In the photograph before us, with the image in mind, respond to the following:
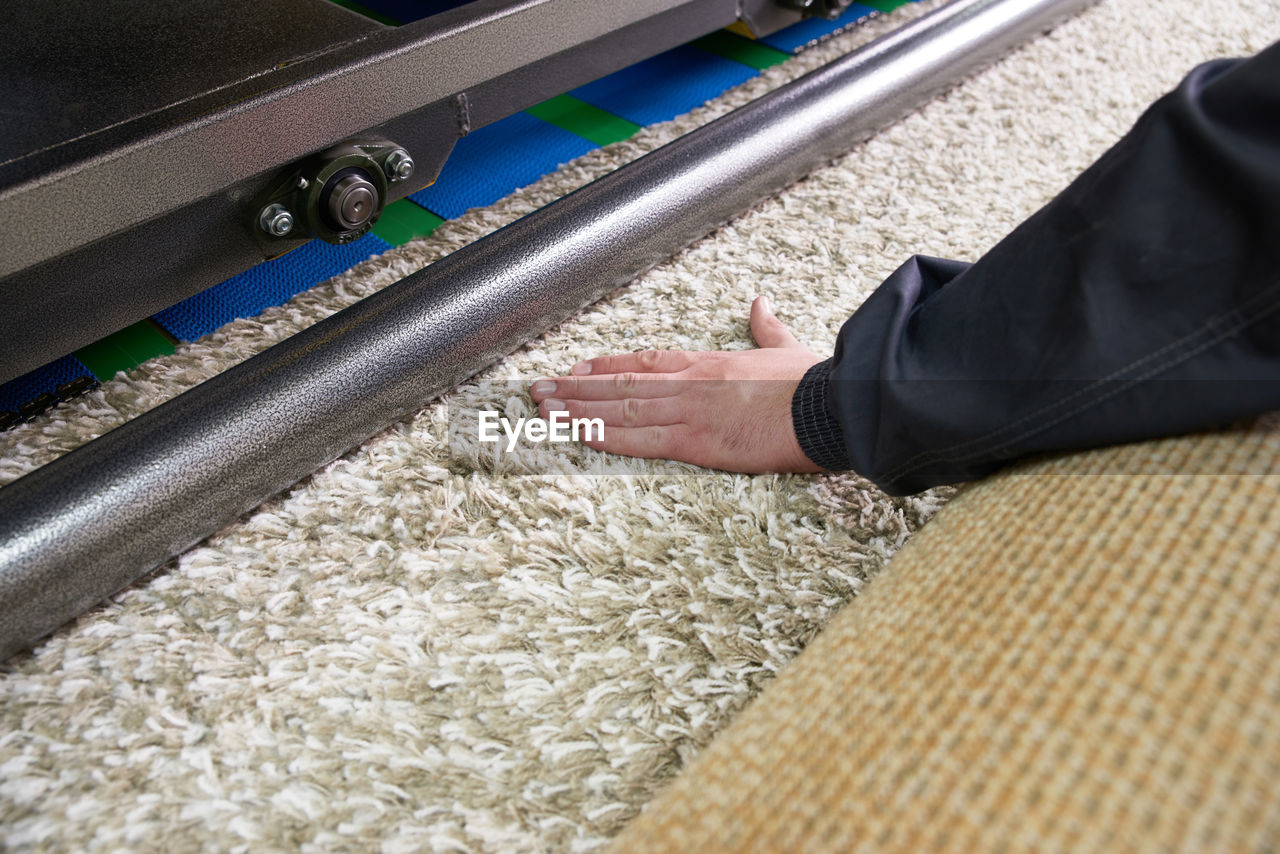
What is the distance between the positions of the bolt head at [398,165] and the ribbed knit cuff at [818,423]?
1.89 ft

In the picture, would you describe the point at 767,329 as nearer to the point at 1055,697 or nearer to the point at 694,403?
the point at 694,403

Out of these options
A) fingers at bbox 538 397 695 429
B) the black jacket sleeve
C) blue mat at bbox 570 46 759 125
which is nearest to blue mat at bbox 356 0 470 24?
blue mat at bbox 570 46 759 125

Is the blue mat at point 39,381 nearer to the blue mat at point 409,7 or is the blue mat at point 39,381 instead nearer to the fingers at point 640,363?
the fingers at point 640,363

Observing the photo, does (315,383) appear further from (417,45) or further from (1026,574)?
(1026,574)

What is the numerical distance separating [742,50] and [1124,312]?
1.45 m

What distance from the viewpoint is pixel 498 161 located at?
1393 mm

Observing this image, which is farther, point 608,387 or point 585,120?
point 585,120

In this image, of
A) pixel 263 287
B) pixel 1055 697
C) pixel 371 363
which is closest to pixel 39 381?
pixel 263 287

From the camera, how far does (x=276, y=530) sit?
82cm

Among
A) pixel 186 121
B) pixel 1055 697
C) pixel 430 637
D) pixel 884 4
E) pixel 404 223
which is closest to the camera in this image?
pixel 1055 697

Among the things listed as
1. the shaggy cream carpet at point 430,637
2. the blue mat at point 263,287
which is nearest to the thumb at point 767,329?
the shaggy cream carpet at point 430,637

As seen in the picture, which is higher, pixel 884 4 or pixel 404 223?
pixel 884 4

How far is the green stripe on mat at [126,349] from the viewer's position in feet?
3.28

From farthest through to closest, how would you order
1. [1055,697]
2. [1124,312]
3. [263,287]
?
[263,287] < [1124,312] < [1055,697]
